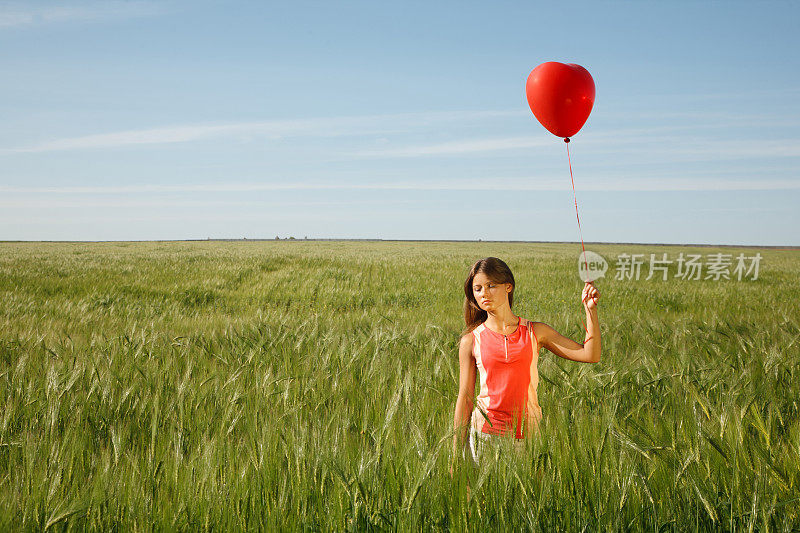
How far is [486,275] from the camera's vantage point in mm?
2055

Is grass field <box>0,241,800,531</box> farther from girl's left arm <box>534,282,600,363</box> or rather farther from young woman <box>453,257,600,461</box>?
girl's left arm <box>534,282,600,363</box>

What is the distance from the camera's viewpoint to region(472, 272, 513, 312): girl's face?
6.74ft

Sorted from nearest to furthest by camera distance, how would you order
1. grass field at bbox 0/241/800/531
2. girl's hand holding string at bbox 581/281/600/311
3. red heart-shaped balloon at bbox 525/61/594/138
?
1. grass field at bbox 0/241/800/531
2. girl's hand holding string at bbox 581/281/600/311
3. red heart-shaped balloon at bbox 525/61/594/138

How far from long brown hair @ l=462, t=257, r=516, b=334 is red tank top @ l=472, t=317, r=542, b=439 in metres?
0.17

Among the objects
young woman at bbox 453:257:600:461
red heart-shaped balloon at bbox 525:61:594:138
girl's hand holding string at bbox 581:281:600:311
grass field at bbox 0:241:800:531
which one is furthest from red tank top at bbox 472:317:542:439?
red heart-shaped balloon at bbox 525:61:594:138

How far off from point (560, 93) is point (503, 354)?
5.47 feet

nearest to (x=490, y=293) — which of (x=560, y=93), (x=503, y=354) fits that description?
(x=503, y=354)

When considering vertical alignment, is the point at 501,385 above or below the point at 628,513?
above

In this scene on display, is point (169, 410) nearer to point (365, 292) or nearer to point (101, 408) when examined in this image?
point (101, 408)

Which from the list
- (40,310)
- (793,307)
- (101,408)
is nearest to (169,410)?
(101,408)

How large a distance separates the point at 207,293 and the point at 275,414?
7530 millimetres

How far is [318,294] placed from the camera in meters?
8.88

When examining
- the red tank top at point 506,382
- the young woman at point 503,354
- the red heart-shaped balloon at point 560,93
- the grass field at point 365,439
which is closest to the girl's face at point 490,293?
the young woman at point 503,354

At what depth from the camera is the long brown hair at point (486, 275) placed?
205 cm
